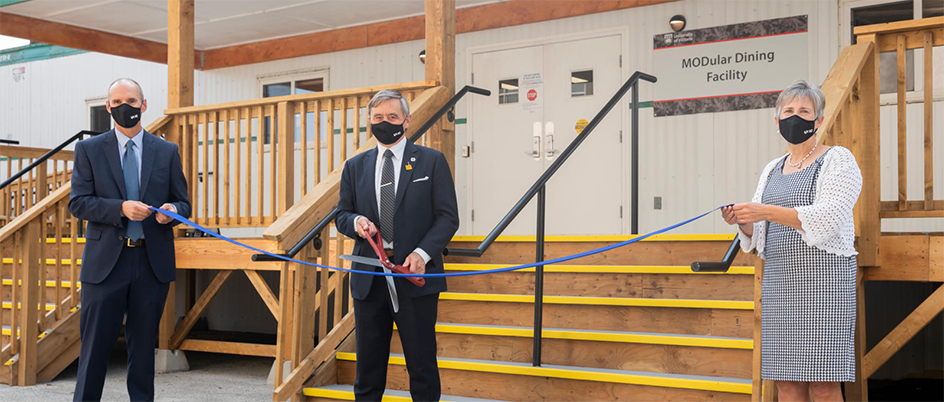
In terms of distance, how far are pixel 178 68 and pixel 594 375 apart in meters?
4.10

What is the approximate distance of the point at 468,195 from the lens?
7633 mm

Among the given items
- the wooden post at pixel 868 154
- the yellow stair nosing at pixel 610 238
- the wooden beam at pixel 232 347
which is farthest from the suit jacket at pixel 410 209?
the wooden beam at pixel 232 347

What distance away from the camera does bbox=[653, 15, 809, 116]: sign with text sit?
20.4 ft

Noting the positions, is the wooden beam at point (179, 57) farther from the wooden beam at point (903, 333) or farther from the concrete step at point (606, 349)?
the wooden beam at point (903, 333)

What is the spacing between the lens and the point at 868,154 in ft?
11.4


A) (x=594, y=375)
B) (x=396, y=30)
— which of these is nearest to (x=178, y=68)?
(x=396, y=30)

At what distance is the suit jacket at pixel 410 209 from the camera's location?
10.2 ft

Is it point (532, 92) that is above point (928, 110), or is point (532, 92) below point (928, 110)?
above

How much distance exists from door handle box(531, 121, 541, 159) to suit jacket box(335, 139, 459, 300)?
4171 millimetres

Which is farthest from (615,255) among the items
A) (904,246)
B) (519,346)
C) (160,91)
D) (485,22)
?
(160,91)

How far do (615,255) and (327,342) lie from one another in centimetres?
162

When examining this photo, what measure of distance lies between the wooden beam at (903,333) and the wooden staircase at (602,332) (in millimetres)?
508

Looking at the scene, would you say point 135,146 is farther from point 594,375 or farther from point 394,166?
point 594,375

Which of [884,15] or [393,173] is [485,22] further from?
[393,173]
